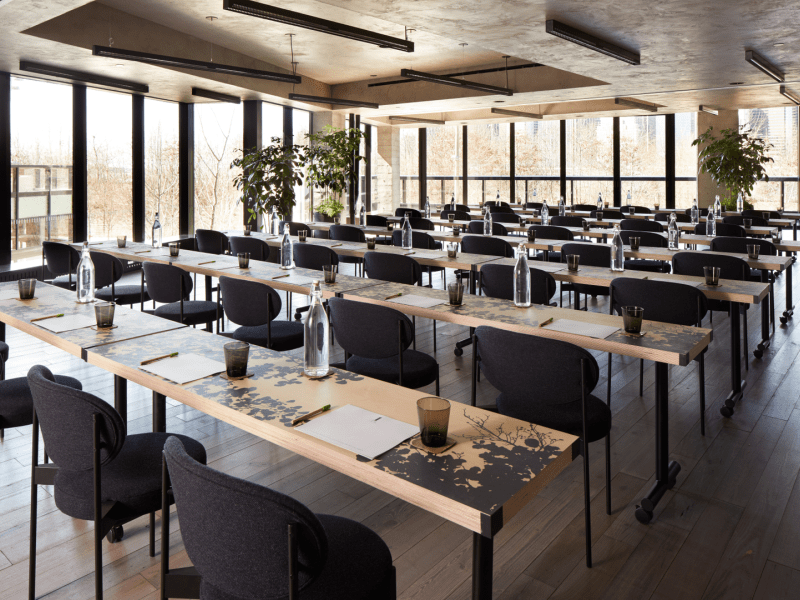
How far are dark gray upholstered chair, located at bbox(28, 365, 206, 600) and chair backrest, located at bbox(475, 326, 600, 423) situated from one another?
108 cm

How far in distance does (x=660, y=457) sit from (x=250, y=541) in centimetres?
200

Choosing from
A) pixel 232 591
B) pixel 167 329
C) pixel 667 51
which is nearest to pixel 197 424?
pixel 167 329

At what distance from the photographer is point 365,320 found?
112 inches

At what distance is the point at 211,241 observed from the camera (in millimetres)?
6723

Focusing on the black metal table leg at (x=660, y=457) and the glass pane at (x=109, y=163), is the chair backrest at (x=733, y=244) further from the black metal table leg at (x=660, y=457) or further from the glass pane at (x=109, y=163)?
the glass pane at (x=109, y=163)

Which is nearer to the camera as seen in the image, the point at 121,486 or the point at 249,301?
the point at 121,486

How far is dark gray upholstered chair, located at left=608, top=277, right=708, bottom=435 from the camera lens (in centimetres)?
329

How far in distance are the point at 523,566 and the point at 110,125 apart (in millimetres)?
8576

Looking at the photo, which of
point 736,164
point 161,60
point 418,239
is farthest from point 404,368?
point 736,164

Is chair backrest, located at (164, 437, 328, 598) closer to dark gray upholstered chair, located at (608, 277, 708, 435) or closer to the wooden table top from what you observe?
the wooden table top

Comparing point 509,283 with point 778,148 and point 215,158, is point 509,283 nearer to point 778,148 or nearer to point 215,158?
point 215,158

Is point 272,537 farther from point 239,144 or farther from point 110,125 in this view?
point 239,144

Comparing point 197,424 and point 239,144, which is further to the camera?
point 239,144

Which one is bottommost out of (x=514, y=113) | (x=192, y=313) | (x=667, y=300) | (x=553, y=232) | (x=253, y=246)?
(x=192, y=313)
